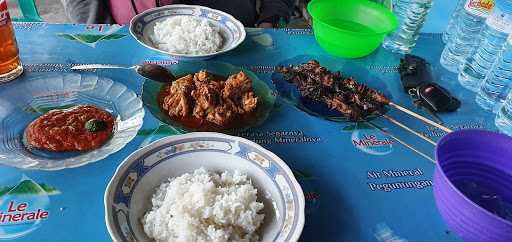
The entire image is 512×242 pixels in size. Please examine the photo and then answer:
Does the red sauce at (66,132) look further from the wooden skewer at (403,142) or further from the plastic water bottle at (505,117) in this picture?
the plastic water bottle at (505,117)

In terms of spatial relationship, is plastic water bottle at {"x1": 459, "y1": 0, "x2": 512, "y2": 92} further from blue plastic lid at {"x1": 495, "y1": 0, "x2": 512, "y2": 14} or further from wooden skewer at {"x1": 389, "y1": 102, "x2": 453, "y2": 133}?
wooden skewer at {"x1": 389, "y1": 102, "x2": 453, "y2": 133}

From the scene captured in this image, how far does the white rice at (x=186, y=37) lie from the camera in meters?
1.39

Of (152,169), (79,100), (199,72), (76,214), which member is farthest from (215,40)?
(76,214)

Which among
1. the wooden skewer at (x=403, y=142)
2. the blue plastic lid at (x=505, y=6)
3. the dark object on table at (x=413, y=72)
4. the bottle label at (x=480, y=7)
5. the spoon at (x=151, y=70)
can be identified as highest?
the blue plastic lid at (x=505, y=6)

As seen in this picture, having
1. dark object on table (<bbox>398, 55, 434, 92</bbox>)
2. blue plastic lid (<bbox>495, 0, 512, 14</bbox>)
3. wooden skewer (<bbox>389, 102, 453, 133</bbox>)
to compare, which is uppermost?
blue plastic lid (<bbox>495, 0, 512, 14</bbox>)

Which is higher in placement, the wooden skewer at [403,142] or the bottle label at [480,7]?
the bottle label at [480,7]

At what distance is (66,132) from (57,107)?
151 millimetres

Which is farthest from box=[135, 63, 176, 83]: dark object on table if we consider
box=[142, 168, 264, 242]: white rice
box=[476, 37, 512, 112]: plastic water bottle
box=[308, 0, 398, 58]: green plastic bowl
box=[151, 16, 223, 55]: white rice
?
box=[476, 37, 512, 112]: plastic water bottle

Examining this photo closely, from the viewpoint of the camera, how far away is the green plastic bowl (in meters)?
1.42

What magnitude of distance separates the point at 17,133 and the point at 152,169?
1.29 ft

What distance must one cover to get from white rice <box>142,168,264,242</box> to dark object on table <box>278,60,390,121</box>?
0.47 metres

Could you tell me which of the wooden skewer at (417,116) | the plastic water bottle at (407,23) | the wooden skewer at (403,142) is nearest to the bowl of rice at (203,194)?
the wooden skewer at (403,142)

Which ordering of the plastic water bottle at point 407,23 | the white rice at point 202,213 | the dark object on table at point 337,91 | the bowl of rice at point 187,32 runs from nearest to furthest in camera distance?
the white rice at point 202,213 → the dark object on table at point 337,91 → the bowl of rice at point 187,32 → the plastic water bottle at point 407,23

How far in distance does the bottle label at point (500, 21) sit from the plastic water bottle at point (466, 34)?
107 millimetres
